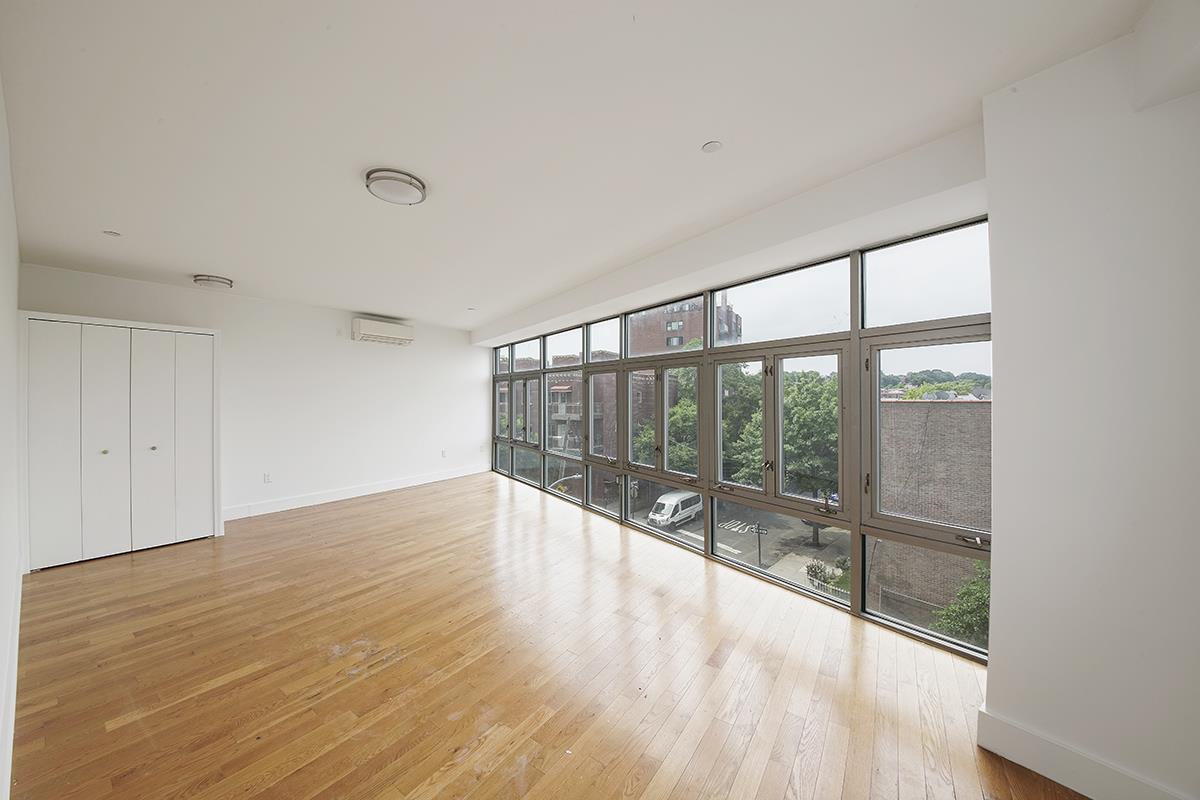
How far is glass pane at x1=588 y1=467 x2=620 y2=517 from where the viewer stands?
4.77m

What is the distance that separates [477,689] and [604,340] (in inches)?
148

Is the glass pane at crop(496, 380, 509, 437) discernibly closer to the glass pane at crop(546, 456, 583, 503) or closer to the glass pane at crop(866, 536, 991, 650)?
the glass pane at crop(546, 456, 583, 503)

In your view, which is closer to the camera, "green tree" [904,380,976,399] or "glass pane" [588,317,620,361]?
"green tree" [904,380,976,399]

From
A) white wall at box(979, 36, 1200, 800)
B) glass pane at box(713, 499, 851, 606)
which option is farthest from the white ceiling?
glass pane at box(713, 499, 851, 606)

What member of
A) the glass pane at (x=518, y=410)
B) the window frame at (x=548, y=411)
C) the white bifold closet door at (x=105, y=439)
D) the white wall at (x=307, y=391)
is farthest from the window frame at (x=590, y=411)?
the white bifold closet door at (x=105, y=439)

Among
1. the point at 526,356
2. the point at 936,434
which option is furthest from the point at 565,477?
the point at 936,434

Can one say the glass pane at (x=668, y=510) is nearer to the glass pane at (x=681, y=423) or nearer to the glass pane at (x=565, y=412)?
the glass pane at (x=681, y=423)

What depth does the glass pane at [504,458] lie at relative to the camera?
741 cm

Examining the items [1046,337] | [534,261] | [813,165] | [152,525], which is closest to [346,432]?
[152,525]

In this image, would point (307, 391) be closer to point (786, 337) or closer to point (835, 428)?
point (786, 337)

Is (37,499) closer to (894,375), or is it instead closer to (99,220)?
(99,220)

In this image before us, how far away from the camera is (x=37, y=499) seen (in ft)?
11.1

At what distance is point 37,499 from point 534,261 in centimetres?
474

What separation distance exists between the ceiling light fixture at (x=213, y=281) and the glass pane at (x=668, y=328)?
4.28 m
